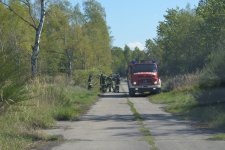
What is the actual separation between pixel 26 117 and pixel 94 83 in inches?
1400

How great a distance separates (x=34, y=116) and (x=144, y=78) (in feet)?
80.2

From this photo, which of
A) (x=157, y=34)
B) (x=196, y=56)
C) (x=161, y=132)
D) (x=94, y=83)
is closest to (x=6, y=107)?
(x=161, y=132)

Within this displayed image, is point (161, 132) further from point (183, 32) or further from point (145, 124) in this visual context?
point (183, 32)

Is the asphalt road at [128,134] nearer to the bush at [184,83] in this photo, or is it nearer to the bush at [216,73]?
the bush at [216,73]

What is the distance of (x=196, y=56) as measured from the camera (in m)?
55.3

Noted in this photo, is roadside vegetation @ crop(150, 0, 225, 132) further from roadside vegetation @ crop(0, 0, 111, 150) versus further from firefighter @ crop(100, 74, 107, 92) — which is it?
firefighter @ crop(100, 74, 107, 92)

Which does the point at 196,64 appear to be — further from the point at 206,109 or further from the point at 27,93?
the point at 27,93

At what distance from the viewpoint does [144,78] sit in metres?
40.6

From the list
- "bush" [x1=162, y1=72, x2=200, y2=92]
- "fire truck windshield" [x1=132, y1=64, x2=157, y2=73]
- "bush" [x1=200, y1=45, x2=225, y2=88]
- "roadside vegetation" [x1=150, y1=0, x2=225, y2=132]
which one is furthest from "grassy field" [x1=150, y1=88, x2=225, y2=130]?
"fire truck windshield" [x1=132, y1=64, x2=157, y2=73]

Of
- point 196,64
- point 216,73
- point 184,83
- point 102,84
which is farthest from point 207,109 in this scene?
point 196,64

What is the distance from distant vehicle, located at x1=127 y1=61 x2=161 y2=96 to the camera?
133 ft

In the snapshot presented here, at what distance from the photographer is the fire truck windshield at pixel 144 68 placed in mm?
40906

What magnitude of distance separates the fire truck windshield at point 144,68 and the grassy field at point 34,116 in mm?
17740

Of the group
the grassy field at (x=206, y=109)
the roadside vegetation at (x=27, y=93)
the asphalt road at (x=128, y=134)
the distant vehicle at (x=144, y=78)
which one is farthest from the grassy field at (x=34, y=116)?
the distant vehicle at (x=144, y=78)
